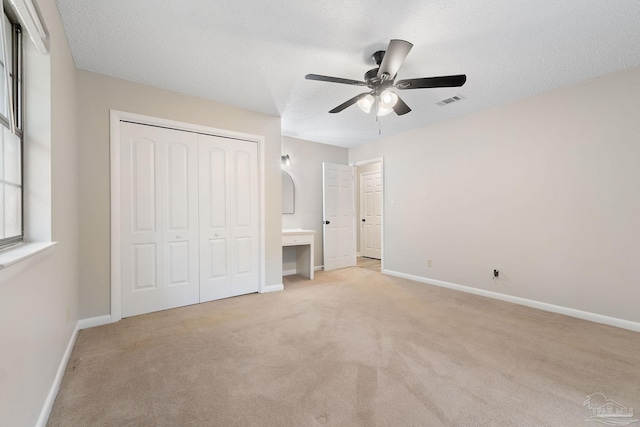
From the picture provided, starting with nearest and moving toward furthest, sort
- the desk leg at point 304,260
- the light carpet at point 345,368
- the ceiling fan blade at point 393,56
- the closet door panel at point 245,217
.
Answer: the light carpet at point 345,368, the ceiling fan blade at point 393,56, the closet door panel at point 245,217, the desk leg at point 304,260

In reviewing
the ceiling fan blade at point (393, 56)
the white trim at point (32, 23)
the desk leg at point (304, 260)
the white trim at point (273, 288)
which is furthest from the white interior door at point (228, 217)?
the ceiling fan blade at point (393, 56)

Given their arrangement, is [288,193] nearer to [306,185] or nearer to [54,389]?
[306,185]

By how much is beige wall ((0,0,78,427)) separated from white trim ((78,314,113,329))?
0.64 ft

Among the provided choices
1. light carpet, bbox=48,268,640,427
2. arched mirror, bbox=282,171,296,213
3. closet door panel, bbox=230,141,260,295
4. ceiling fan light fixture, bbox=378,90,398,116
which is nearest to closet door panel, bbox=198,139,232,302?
closet door panel, bbox=230,141,260,295

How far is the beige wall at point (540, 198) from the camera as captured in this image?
8.36 ft

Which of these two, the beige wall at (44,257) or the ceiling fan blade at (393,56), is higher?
the ceiling fan blade at (393,56)

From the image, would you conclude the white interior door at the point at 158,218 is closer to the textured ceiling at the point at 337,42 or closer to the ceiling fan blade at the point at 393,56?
the textured ceiling at the point at 337,42

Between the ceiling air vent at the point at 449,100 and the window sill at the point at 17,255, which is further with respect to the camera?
the ceiling air vent at the point at 449,100

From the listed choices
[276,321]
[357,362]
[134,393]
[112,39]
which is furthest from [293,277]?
[112,39]

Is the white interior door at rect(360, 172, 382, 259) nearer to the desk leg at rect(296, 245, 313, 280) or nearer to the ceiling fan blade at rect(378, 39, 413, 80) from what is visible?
the desk leg at rect(296, 245, 313, 280)

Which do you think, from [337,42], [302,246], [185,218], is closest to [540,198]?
[337,42]

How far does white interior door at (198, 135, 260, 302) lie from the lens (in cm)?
318

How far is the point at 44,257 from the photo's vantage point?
1429mm

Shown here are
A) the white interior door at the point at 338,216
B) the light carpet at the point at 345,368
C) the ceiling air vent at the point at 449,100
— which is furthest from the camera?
the white interior door at the point at 338,216
